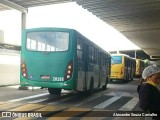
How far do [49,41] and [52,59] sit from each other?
76 cm

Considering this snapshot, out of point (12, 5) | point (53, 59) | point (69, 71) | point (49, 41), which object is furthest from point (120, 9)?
point (69, 71)

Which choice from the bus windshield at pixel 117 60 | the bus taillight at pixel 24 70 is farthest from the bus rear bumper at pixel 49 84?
the bus windshield at pixel 117 60

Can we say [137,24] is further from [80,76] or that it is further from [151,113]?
[151,113]

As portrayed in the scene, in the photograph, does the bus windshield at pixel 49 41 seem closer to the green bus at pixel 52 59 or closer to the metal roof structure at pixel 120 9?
the green bus at pixel 52 59

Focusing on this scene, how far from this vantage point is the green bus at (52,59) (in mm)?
12620

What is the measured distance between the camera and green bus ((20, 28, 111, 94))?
12.6 m

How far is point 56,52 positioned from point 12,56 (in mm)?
10827

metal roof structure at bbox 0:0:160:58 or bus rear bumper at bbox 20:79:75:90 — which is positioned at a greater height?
metal roof structure at bbox 0:0:160:58

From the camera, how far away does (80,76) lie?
1345cm

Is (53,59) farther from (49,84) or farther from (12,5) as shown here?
(12,5)

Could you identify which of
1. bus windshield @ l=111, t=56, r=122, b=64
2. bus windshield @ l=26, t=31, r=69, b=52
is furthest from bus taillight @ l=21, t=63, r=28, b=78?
bus windshield @ l=111, t=56, r=122, b=64

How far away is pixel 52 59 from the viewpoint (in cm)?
1279

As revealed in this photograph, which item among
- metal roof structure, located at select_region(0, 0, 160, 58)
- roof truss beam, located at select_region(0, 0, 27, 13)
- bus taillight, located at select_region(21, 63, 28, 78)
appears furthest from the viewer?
metal roof structure, located at select_region(0, 0, 160, 58)

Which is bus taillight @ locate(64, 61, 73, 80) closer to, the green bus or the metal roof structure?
the green bus
